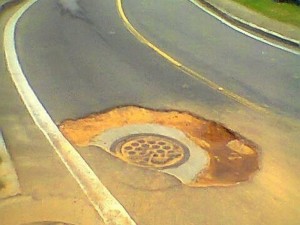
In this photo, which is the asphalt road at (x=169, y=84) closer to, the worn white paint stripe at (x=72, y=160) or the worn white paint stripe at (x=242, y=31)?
the worn white paint stripe at (x=72, y=160)

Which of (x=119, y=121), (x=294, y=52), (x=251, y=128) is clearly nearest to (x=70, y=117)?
(x=119, y=121)

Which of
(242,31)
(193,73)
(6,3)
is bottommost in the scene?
(6,3)

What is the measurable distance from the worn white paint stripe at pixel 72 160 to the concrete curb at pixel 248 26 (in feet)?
20.1

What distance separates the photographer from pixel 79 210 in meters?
7.12

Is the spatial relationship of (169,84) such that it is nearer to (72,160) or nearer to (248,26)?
(72,160)

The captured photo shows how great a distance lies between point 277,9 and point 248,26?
7.35ft

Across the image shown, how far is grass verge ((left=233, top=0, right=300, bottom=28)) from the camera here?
17531 mm

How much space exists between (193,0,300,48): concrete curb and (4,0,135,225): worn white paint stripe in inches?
241

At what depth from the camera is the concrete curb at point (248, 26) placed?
1538 centimetres

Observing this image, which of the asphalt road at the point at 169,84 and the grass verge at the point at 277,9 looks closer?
the asphalt road at the point at 169,84

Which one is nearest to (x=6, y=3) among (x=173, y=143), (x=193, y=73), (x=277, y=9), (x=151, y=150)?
(x=277, y=9)

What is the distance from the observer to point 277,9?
18.7 meters

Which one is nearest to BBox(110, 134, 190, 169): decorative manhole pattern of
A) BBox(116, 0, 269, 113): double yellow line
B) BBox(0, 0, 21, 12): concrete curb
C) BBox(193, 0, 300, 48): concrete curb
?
BBox(116, 0, 269, 113): double yellow line

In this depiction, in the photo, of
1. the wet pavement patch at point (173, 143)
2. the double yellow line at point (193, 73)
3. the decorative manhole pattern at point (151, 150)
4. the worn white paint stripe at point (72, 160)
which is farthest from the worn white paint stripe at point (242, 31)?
the decorative manhole pattern at point (151, 150)
